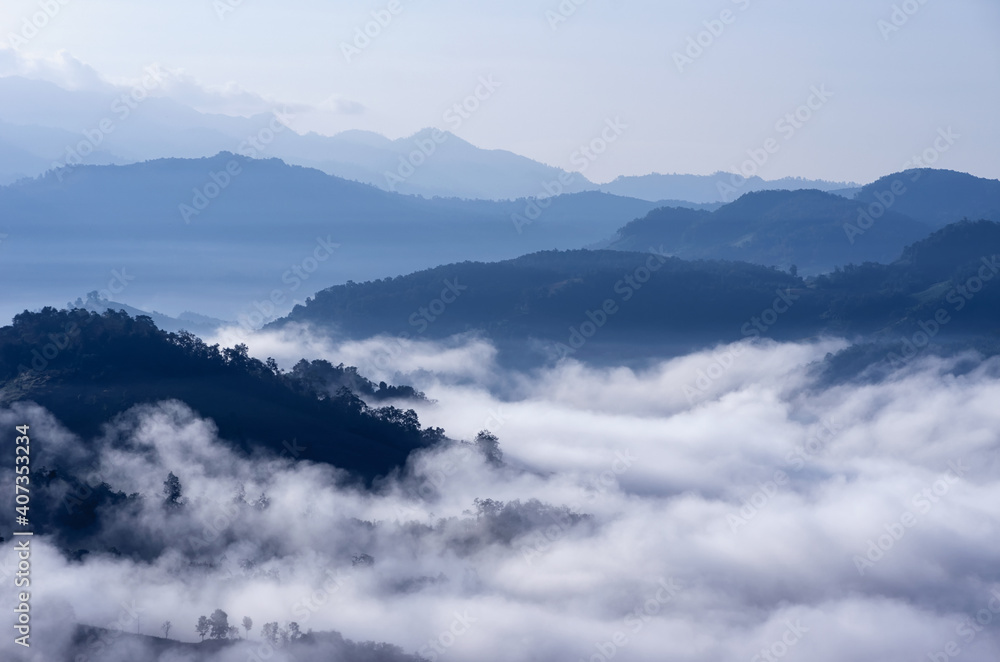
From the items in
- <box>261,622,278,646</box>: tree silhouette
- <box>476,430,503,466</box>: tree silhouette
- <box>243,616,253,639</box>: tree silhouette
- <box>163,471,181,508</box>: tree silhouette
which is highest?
<box>476,430,503,466</box>: tree silhouette

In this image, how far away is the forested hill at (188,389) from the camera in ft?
407

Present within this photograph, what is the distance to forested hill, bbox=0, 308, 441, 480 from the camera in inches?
4887

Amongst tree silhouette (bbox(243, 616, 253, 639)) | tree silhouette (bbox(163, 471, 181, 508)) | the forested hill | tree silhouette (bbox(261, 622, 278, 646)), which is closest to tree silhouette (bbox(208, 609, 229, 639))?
tree silhouette (bbox(243, 616, 253, 639))

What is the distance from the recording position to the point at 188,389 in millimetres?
132250

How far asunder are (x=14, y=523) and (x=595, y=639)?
66209 mm

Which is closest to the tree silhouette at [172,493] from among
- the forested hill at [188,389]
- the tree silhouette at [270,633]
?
the forested hill at [188,389]

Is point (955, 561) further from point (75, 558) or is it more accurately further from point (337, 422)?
point (75, 558)

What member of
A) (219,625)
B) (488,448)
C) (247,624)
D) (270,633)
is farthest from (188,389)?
(488,448)

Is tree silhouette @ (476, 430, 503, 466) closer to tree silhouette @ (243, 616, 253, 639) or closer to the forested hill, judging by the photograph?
the forested hill

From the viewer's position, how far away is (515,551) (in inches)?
5428

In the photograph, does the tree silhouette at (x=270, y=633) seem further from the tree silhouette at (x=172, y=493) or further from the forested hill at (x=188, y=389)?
the forested hill at (x=188, y=389)

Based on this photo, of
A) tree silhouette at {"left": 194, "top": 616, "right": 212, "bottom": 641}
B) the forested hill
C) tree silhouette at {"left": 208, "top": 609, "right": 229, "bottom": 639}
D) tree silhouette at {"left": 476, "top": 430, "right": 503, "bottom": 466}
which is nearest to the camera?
tree silhouette at {"left": 194, "top": 616, "right": 212, "bottom": 641}

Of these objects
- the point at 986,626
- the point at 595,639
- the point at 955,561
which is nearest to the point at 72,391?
the point at 595,639

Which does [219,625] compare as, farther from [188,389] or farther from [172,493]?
[188,389]
